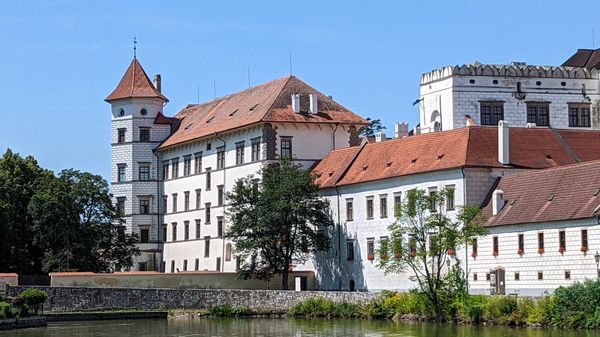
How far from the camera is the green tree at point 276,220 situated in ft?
230

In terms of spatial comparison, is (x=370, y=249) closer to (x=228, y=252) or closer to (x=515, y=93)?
(x=228, y=252)

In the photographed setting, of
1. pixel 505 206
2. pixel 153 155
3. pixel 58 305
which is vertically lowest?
pixel 58 305

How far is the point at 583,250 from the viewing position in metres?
52.3

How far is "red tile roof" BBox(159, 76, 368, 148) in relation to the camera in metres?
77.9

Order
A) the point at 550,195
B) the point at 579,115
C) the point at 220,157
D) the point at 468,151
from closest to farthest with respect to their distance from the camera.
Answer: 1. the point at 550,195
2. the point at 468,151
3. the point at 579,115
4. the point at 220,157

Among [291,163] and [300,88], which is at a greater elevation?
[300,88]

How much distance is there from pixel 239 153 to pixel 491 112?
50.0ft

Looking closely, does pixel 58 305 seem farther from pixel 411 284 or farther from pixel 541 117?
pixel 541 117

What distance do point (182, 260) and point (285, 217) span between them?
17.4 metres

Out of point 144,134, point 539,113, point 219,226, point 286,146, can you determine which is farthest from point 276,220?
point 144,134

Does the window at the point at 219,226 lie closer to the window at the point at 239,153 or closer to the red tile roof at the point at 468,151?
the window at the point at 239,153

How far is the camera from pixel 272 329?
5303cm

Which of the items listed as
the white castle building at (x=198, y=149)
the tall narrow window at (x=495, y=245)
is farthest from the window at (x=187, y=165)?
the tall narrow window at (x=495, y=245)

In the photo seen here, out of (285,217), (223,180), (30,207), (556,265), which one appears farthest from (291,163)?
(556,265)
